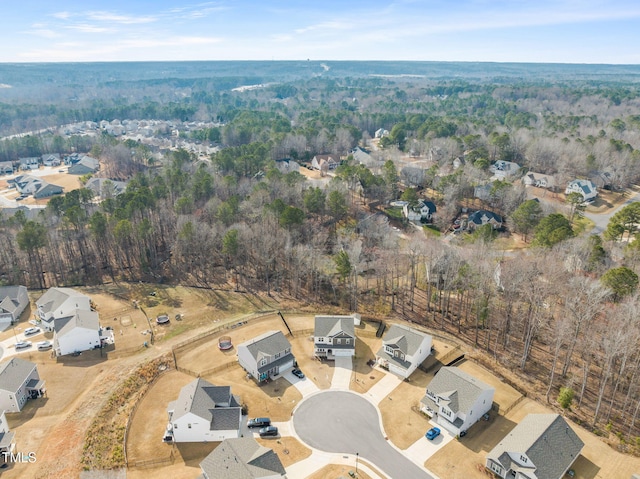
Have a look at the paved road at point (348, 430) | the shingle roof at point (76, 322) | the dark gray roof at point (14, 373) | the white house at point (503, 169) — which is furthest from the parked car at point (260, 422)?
the white house at point (503, 169)

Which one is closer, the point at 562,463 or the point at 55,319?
the point at 562,463

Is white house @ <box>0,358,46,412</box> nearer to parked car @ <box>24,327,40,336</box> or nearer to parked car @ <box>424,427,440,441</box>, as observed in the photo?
parked car @ <box>24,327,40,336</box>

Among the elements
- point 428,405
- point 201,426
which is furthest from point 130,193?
point 428,405

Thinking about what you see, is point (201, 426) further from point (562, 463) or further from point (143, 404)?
point (562, 463)

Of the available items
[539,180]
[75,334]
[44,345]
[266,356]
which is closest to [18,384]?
[75,334]

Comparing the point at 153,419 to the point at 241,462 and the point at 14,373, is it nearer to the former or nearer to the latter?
the point at 241,462

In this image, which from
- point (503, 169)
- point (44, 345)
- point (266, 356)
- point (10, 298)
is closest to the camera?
point (266, 356)

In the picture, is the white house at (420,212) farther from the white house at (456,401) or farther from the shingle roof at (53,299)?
the shingle roof at (53,299)
